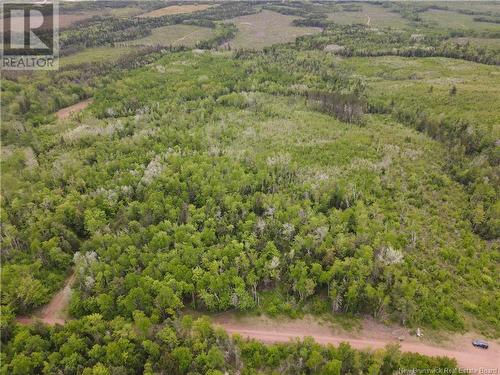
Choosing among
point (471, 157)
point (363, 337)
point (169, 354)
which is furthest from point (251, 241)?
point (471, 157)

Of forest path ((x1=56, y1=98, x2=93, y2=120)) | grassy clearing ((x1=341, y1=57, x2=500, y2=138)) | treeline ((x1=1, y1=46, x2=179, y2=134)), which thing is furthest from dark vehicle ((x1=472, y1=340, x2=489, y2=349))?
forest path ((x1=56, y1=98, x2=93, y2=120))

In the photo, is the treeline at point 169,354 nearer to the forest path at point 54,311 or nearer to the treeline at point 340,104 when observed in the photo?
the forest path at point 54,311

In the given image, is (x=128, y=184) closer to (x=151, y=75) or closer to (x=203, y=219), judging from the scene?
(x=203, y=219)

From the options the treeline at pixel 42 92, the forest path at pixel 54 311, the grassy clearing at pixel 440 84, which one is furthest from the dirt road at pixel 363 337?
the treeline at pixel 42 92

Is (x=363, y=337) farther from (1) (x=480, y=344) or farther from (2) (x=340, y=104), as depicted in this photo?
(2) (x=340, y=104)

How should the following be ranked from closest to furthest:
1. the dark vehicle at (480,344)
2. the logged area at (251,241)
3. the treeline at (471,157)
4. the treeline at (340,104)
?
1. the logged area at (251,241)
2. the dark vehicle at (480,344)
3. the treeline at (471,157)
4. the treeline at (340,104)
